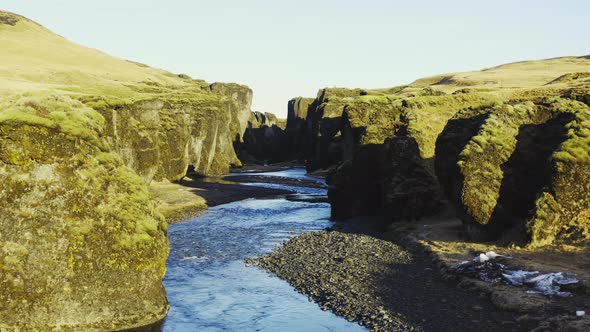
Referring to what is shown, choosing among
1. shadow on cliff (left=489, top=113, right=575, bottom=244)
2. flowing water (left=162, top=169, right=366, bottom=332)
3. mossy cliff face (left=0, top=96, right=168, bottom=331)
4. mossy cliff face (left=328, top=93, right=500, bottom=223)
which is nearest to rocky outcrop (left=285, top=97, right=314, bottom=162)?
mossy cliff face (left=328, top=93, right=500, bottom=223)

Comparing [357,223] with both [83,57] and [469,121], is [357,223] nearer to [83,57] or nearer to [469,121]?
[469,121]

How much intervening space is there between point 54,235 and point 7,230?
177cm

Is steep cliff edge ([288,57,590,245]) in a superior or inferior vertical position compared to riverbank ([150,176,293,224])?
superior

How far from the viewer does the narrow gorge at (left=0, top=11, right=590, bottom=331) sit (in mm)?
21672

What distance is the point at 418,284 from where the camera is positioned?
28469 millimetres

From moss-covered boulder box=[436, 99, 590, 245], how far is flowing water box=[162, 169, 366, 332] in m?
15.0

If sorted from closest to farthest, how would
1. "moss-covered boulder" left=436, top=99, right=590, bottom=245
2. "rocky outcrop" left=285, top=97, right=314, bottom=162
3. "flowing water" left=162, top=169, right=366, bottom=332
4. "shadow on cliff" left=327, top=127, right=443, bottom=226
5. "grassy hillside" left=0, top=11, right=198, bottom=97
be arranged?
"flowing water" left=162, top=169, right=366, bottom=332 < "moss-covered boulder" left=436, top=99, right=590, bottom=245 < "shadow on cliff" left=327, top=127, right=443, bottom=226 < "grassy hillside" left=0, top=11, right=198, bottom=97 < "rocky outcrop" left=285, top=97, right=314, bottom=162

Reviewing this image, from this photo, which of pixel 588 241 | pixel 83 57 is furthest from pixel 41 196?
pixel 83 57

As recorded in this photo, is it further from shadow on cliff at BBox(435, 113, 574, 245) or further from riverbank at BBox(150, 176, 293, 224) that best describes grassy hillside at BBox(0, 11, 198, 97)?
shadow on cliff at BBox(435, 113, 574, 245)

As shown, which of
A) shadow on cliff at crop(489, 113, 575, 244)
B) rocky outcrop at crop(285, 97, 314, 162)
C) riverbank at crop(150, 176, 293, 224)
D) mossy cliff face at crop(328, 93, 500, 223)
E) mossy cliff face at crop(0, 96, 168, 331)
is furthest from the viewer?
rocky outcrop at crop(285, 97, 314, 162)

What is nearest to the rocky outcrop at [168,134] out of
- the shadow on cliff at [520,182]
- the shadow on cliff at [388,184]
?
the shadow on cliff at [388,184]

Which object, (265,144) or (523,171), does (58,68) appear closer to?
(265,144)

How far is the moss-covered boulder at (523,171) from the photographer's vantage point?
104 feet

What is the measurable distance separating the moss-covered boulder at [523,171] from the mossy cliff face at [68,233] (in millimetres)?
22336
